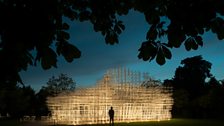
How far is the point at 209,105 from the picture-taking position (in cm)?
4625

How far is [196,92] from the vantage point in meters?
67.4

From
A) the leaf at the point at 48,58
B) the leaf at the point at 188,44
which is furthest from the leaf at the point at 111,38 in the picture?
the leaf at the point at 48,58

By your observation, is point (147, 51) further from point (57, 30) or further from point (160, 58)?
point (57, 30)

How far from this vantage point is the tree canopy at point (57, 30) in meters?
3.10

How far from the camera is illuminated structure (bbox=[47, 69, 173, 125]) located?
3091cm

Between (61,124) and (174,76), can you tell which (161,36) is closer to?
(61,124)

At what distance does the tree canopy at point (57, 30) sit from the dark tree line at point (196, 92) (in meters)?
42.1

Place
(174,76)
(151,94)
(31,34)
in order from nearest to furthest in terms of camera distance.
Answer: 1. (31,34)
2. (151,94)
3. (174,76)

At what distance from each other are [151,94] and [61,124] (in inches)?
354

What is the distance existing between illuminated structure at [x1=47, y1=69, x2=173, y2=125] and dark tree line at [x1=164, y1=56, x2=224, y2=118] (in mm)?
9565

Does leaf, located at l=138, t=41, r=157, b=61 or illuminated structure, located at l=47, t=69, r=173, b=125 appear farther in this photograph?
illuminated structure, located at l=47, t=69, r=173, b=125

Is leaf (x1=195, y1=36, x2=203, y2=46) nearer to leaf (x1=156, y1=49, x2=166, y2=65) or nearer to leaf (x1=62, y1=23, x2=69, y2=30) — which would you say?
leaf (x1=156, y1=49, x2=166, y2=65)

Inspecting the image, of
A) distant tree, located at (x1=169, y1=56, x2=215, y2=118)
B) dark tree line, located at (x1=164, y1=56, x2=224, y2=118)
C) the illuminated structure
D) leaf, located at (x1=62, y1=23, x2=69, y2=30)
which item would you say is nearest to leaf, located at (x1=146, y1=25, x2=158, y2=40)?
leaf, located at (x1=62, y1=23, x2=69, y2=30)

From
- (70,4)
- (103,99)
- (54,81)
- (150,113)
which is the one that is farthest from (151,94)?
(70,4)
